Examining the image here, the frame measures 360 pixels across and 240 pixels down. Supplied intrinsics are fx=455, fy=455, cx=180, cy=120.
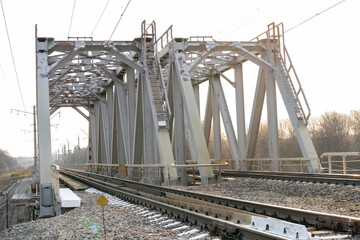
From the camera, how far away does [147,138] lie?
76.0ft

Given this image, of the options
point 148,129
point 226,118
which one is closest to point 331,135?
point 226,118

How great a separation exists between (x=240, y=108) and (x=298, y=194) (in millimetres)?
13284

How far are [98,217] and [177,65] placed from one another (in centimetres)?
1130

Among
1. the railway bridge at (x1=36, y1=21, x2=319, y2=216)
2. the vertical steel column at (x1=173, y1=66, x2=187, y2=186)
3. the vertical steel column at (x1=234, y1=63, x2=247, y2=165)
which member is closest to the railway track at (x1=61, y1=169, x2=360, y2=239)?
the railway bridge at (x1=36, y1=21, x2=319, y2=216)

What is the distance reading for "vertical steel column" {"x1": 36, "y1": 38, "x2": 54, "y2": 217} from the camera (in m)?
18.7

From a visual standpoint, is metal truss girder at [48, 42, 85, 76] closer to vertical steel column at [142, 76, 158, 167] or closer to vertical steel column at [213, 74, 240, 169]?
vertical steel column at [142, 76, 158, 167]

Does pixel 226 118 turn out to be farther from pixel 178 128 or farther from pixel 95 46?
pixel 95 46

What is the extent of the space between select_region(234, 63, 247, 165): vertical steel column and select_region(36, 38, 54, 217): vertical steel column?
10.7 meters

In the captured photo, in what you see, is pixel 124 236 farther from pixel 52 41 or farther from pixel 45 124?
pixel 52 41

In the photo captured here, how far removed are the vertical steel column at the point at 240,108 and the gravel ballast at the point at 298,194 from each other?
335 inches

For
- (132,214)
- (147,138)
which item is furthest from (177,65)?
(132,214)

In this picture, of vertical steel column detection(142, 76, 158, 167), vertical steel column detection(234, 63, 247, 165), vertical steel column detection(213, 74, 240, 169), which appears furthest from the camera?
vertical steel column detection(213, 74, 240, 169)

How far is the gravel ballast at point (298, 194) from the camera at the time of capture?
33.0ft

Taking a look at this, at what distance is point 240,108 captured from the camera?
85.0 feet
